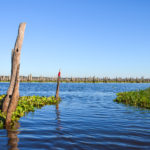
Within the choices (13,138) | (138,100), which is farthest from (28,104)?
(138,100)

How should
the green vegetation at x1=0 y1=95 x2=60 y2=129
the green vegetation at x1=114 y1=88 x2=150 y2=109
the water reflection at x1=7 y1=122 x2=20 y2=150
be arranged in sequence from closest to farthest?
the water reflection at x1=7 y1=122 x2=20 y2=150, the green vegetation at x1=0 y1=95 x2=60 y2=129, the green vegetation at x1=114 y1=88 x2=150 y2=109

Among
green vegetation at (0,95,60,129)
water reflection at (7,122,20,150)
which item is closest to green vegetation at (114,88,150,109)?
green vegetation at (0,95,60,129)

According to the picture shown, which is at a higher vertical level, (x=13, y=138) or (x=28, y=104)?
(x=28, y=104)

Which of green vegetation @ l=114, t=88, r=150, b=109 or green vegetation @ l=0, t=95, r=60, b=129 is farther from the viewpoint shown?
green vegetation @ l=114, t=88, r=150, b=109

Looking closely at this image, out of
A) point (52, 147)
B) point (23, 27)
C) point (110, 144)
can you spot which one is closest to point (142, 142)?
point (110, 144)

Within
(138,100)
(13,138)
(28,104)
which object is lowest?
(13,138)

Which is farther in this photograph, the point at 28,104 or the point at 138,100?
the point at 138,100

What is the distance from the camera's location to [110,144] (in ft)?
25.7

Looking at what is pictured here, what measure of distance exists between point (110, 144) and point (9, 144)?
363cm

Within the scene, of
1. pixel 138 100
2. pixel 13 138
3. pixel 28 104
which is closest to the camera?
pixel 13 138

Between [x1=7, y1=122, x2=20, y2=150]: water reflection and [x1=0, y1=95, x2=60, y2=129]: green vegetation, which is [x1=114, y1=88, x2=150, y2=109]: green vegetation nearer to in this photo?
[x1=0, y1=95, x2=60, y2=129]: green vegetation

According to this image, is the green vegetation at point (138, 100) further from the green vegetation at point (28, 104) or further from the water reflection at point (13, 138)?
the water reflection at point (13, 138)

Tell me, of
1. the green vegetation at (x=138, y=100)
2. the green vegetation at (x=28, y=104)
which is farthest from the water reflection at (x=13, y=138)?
the green vegetation at (x=138, y=100)

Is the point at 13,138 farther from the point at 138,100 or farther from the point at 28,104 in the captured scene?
the point at 138,100
